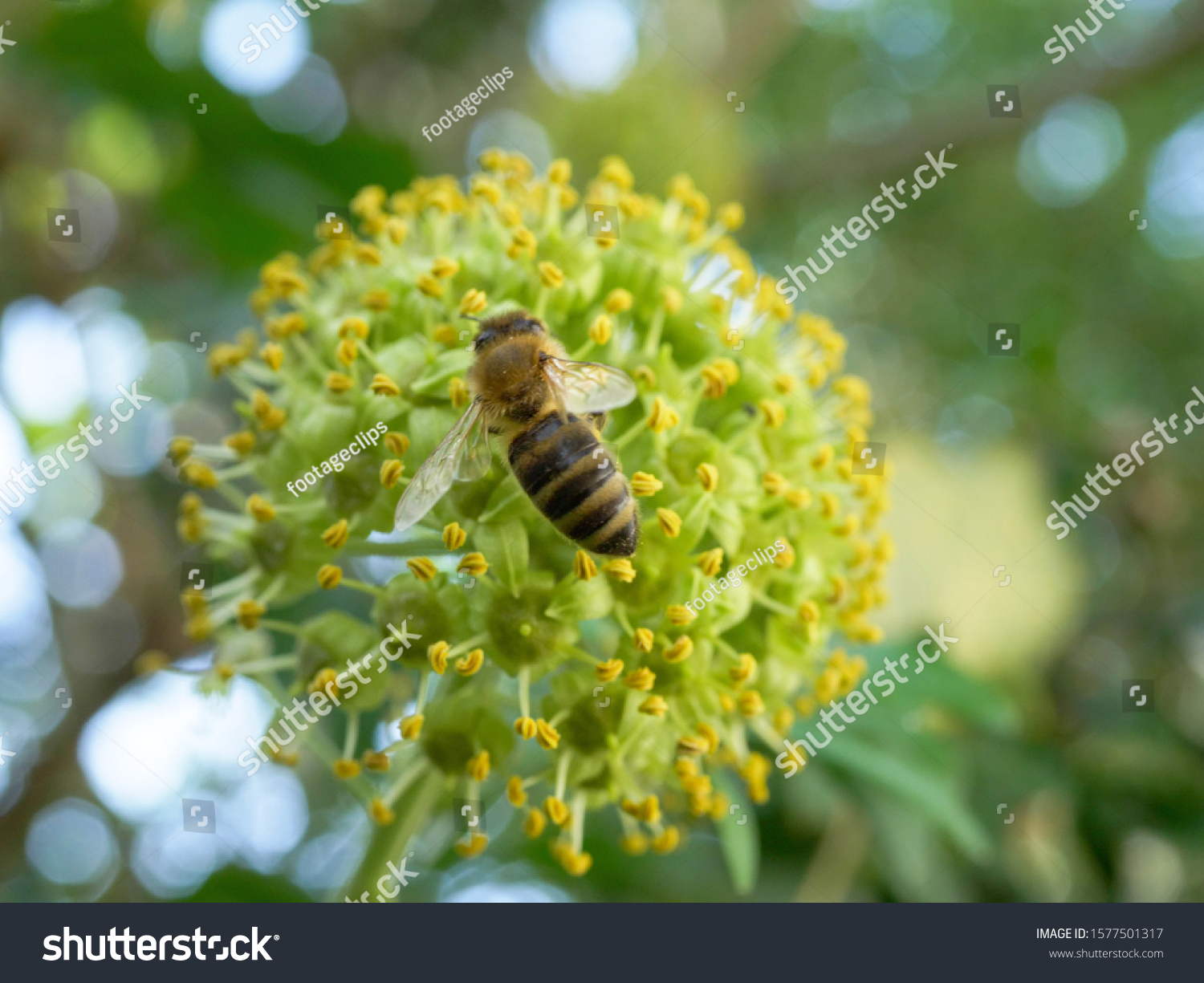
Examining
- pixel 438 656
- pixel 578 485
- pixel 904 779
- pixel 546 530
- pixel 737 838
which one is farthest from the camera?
pixel 904 779

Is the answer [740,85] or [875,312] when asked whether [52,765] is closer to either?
[740,85]

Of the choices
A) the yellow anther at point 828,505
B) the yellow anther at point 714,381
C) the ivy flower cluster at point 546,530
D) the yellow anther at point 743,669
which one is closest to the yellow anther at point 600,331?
the ivy flower cluster at point 546,530

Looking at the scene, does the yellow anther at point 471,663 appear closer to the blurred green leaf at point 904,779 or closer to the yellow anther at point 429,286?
the yellow anther at point 429,286

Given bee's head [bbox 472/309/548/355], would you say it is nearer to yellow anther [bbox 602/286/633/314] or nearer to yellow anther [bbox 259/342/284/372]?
yellow anther [bbox 602/286/633/314]

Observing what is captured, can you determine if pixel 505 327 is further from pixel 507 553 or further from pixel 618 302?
pixel 507 553

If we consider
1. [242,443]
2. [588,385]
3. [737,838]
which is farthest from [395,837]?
[588,385]

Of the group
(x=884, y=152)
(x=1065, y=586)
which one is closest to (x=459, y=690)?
(x=1065, y=586)
